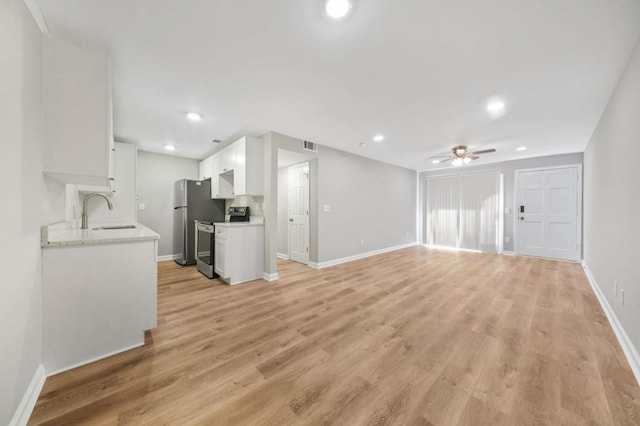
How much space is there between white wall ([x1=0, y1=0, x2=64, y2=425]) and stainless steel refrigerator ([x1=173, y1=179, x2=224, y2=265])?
3126 mm

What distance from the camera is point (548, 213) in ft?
17.5

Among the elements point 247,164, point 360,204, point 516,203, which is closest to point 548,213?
point 516,203

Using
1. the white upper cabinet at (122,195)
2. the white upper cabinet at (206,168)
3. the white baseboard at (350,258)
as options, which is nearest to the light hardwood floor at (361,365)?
the white baseboard at (350,258)

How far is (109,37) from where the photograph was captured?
1729 millimetres

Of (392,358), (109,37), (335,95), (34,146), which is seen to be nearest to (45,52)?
(109,37)

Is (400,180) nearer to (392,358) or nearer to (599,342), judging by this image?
(599,342)

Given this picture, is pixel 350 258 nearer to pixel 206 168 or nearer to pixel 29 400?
pixel 206 168

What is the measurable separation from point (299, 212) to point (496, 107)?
143 inches

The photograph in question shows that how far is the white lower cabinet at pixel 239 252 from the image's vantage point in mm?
3500

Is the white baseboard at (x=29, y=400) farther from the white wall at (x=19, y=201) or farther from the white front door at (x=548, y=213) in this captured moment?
the white front door at (x=548, y=213)

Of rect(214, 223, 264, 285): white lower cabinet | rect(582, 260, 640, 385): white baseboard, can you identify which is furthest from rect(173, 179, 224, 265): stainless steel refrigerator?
rect(582, 260, 640, 385): white baseboard

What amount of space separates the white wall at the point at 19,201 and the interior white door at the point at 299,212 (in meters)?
3.61

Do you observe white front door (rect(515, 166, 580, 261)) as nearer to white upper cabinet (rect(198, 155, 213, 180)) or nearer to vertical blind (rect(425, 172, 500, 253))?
vertical blind (rect(425, 172, 500, 253))

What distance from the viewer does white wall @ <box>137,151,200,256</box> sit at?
498 cm
